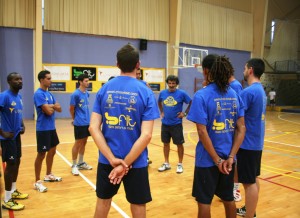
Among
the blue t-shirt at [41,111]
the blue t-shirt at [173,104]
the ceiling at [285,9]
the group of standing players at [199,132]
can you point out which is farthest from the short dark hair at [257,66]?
the ceiling at [285,9]

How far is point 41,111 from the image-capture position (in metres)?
4.42

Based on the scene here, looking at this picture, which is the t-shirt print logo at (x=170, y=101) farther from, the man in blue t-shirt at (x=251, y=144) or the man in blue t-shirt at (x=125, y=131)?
the man in blue t-shirt at (x=125, y=131)

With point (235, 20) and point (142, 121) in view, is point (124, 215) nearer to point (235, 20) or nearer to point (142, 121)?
point (142, 121)

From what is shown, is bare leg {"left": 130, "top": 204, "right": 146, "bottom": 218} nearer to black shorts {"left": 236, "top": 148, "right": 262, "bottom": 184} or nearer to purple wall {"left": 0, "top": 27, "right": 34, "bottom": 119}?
black shorts {"left": 236, "top": 148, "right": 262, "bottom": 184}

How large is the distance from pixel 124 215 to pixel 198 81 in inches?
579

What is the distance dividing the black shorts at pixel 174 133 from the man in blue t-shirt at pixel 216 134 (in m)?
2.94

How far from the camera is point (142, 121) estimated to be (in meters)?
2.28

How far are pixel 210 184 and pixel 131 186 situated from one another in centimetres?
71

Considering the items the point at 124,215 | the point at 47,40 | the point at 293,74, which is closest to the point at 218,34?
the point at 293,74

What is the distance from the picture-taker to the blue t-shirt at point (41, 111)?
435 centimetres

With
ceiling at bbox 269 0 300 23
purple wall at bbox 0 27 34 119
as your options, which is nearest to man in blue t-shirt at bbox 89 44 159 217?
purple wall at bbox 0 27 34 119

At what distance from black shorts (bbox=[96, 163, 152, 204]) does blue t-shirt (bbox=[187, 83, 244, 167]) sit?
0.56 metres

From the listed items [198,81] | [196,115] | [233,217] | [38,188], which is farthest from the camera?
[198,81]

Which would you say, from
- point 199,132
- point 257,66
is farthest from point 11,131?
point 257,66
